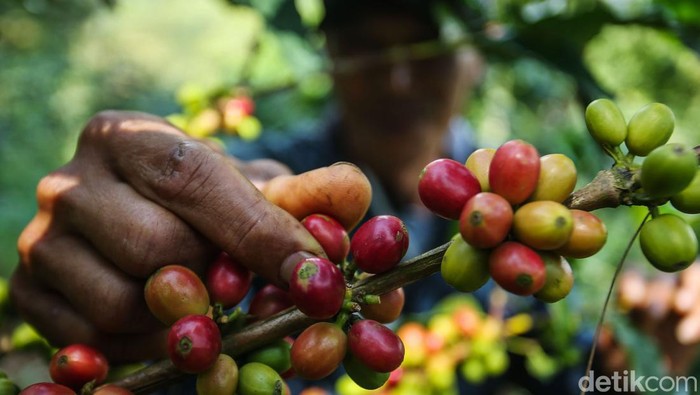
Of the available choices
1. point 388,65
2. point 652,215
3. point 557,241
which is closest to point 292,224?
point 557,241

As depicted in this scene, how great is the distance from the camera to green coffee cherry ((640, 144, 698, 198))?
0.83 metres

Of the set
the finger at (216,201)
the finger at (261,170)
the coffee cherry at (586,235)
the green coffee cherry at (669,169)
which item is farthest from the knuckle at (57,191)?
the green coffee cherry at (669,169)

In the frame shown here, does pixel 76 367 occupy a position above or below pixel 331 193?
below

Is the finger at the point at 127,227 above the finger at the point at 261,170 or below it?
above

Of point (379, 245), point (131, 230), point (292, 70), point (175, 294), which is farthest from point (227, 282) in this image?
point (292, 70)

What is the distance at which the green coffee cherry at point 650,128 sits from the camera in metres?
0.97

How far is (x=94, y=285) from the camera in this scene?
47.4 inches

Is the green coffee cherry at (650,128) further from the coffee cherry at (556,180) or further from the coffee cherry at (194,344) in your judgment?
the coffee cherry at (194,344)

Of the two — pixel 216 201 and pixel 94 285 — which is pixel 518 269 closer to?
pixel 216 201

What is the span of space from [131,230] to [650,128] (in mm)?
973

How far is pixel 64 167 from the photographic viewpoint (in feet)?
4.47

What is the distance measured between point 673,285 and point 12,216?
531 cm

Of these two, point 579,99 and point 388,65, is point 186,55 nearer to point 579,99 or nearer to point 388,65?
point 388,65

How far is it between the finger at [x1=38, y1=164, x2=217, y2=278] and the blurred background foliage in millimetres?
1024
